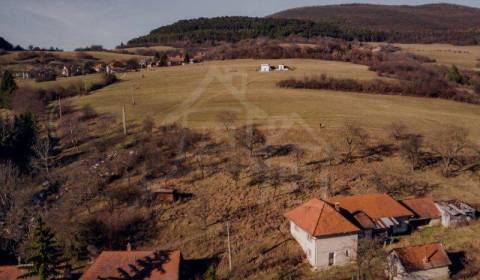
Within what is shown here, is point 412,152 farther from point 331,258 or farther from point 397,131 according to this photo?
point 331,258

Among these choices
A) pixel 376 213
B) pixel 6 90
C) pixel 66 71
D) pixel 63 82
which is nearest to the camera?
pixel 376 213

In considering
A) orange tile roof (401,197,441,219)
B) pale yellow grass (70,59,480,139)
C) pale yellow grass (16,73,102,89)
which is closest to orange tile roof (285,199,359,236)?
orange tile roof (401,197,441,219)

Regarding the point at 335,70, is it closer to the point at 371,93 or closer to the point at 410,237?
the point at 371,93

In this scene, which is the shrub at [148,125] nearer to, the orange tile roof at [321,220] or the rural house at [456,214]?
the orange tile roof at [321,220]

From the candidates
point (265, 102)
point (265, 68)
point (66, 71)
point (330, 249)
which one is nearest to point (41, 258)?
point (330, 249)

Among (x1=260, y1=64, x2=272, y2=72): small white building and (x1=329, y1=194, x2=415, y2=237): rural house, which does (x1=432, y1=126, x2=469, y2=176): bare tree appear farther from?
(x1=260, y1=64, x2=272, y2=72): small white building

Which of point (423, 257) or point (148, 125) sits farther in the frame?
point (148, 125)

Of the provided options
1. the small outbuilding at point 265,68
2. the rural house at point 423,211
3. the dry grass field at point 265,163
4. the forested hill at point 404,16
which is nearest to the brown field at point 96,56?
the dry grass field at point 265,163
